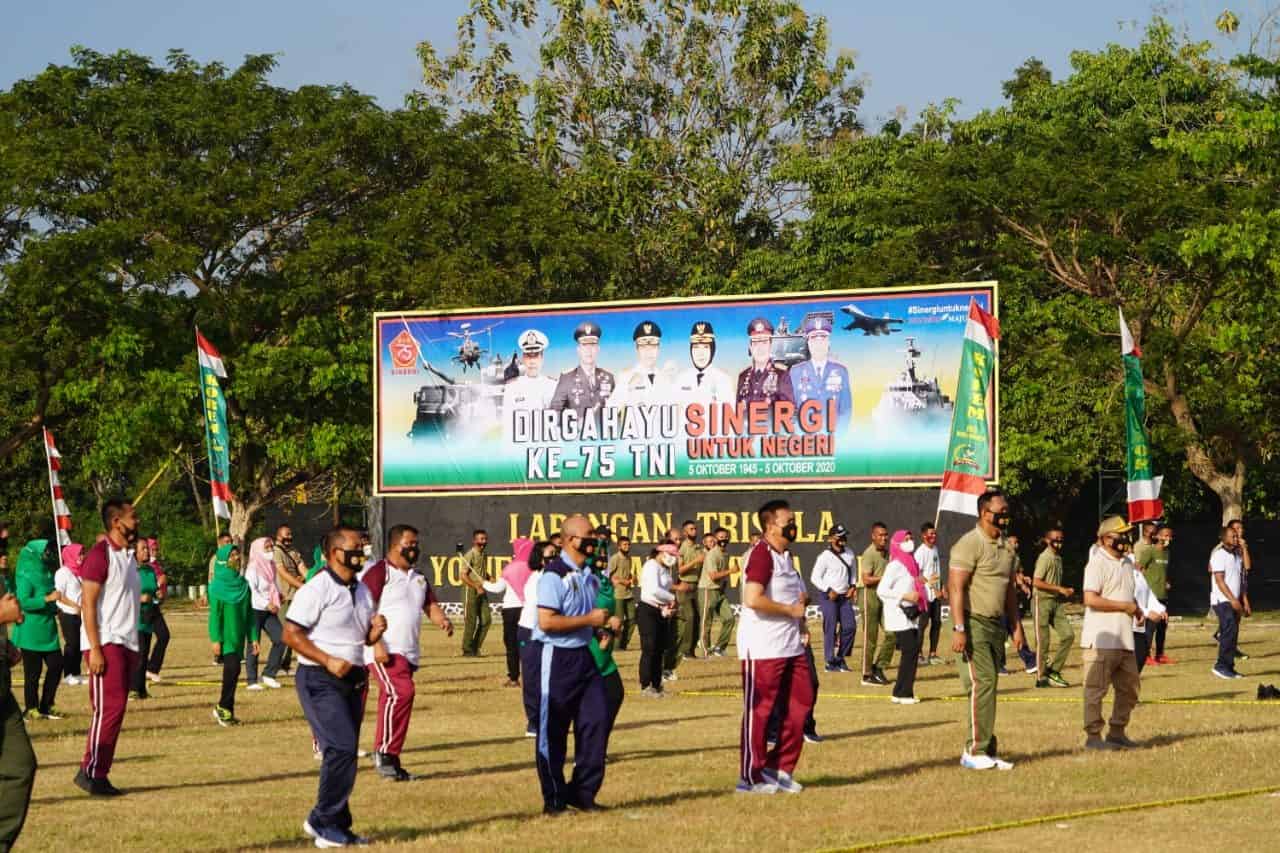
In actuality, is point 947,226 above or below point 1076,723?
above

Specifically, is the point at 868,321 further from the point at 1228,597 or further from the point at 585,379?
the point at 1228,597

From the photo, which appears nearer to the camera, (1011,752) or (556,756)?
(556,756)

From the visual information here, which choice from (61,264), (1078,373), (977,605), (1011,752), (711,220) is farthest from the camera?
(711,220)

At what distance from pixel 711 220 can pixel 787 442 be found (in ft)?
69.3

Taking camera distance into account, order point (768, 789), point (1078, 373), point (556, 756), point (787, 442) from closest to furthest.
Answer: point (556, 756)
point (768, 789)
point (787, 442)
point (1078, 373)

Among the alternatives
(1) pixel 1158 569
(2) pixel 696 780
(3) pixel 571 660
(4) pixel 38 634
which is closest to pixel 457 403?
(1) pixel 1158 569

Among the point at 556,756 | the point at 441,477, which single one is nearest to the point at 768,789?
the point at 556,756

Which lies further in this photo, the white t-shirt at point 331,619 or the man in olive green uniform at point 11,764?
the white t-shirt at point 331,619

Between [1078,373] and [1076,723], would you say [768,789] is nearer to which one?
[1076,723]

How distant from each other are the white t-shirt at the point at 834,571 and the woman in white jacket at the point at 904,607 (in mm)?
2480

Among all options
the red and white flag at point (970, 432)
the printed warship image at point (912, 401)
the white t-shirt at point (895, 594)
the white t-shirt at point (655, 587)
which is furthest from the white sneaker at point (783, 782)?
the printed warship image at point (912, 401)

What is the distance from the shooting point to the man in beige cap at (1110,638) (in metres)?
15.9

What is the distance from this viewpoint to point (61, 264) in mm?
45938

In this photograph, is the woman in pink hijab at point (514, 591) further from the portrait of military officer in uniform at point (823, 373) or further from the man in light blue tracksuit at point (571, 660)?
the portrait of military officer in uniform at point (823, 373)
